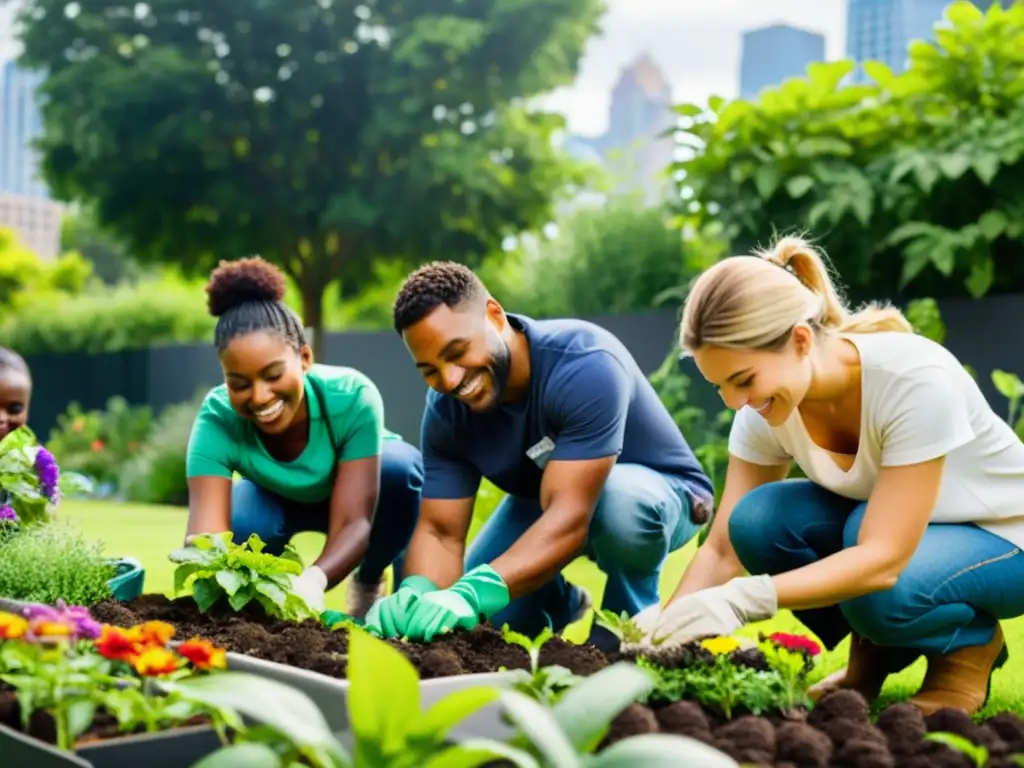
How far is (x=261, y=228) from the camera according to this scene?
11.5 meters

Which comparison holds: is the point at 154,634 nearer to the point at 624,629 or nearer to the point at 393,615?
the point at 393,615

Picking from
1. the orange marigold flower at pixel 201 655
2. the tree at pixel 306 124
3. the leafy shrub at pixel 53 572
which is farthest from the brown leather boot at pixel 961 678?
the tree at pixel 306 124

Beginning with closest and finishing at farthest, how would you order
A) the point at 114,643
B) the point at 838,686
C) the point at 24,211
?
the point at 114,643, the point at 838,686, the point at 24,211

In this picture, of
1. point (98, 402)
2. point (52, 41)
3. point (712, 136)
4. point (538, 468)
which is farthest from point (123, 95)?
point (538, 468)

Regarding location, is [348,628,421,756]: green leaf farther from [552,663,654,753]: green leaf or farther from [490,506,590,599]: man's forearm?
[490,506,590,599]: man's forearm

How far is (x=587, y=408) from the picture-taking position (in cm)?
285

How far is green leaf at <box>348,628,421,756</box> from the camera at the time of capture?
1502 millimetres

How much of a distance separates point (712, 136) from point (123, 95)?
6.51 metres

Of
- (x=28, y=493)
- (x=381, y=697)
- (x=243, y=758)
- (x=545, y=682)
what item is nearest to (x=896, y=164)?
(x=28, y=493)

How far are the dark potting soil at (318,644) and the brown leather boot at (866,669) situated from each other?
76cm

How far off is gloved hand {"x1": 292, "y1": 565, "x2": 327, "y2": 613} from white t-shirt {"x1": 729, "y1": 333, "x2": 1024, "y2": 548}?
3.36ft

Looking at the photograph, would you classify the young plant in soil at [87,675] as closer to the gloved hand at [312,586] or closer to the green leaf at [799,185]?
the gloved hand at [312,586]

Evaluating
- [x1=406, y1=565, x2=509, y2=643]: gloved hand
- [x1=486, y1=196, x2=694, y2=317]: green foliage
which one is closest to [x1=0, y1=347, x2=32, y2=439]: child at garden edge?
[x1=406, y1=565, x2=509, y2=643]: gloved hand

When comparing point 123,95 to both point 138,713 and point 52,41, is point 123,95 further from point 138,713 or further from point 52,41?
point 138,713
